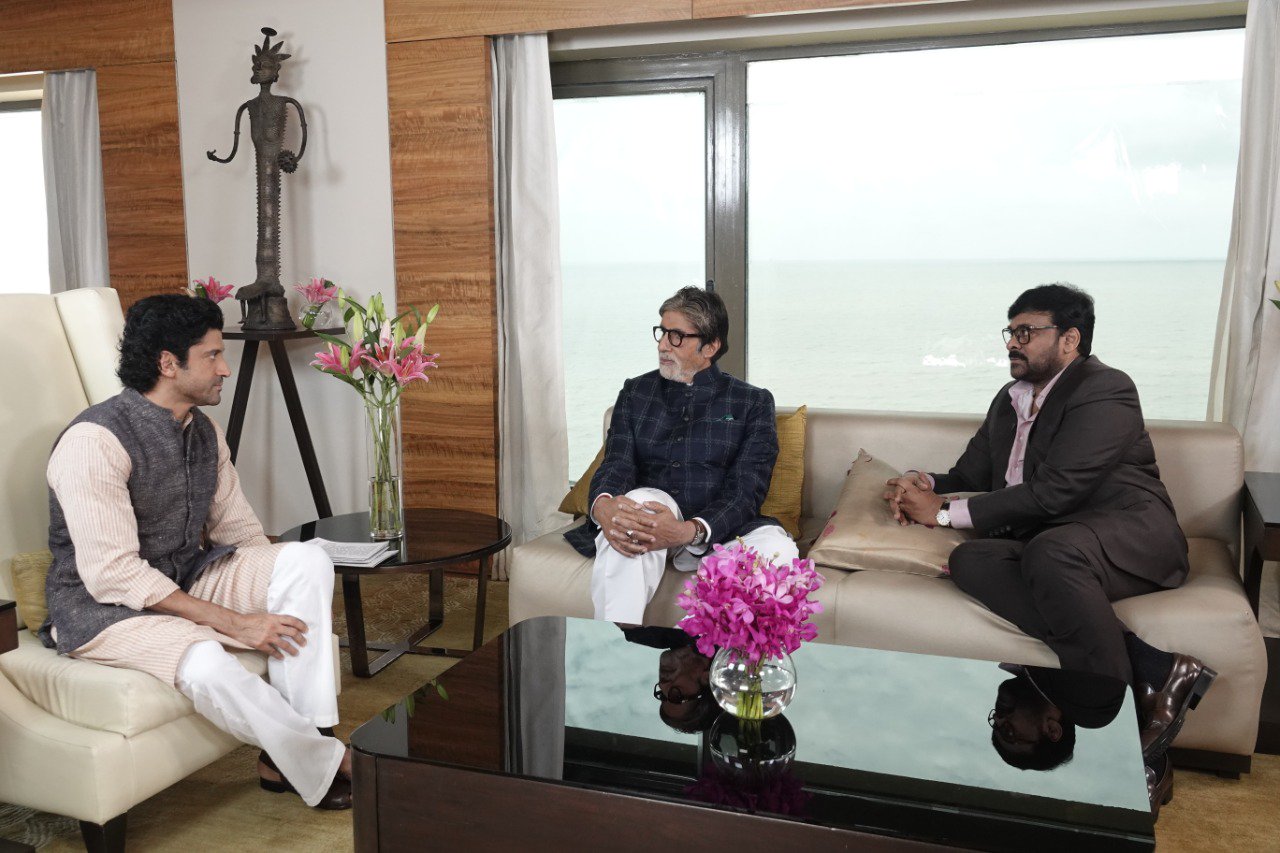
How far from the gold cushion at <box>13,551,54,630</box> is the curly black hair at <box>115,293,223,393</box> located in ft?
1.50

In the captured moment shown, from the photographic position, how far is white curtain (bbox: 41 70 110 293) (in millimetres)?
4815

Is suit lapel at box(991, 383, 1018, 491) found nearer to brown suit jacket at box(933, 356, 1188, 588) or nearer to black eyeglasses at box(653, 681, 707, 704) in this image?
brown suit jacket at box(933, 356, 1188, 588)

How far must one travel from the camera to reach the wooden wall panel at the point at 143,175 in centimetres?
462

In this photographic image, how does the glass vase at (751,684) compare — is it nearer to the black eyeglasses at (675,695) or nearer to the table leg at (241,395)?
the black eyeglasses at (675,695)

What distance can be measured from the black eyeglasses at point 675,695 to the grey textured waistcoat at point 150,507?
45.3 inches

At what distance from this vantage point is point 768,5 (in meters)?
3.77

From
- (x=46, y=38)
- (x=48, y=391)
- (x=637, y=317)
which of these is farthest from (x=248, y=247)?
(x=48, y=391)

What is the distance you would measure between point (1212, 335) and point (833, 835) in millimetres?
3027

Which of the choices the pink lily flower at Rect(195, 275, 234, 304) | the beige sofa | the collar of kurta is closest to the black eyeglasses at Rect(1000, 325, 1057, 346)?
the beige sofa

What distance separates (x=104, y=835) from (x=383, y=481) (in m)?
1.26

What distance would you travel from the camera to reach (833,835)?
1646 mm

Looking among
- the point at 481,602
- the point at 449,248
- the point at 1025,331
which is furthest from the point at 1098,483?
the point at 449,248

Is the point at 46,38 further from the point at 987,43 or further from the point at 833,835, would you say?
the point at 833,835

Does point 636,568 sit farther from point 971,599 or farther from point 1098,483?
point 1098,483
